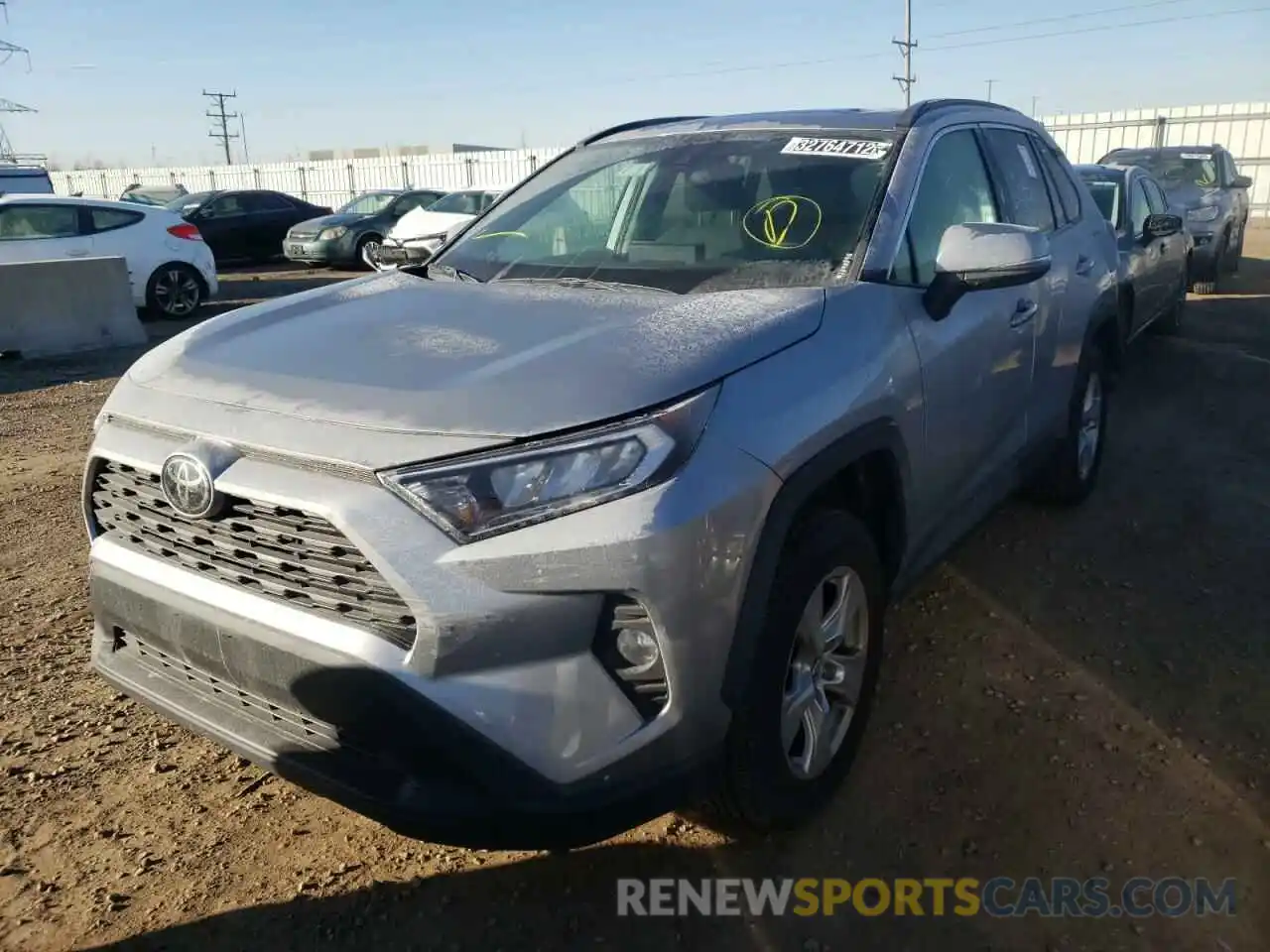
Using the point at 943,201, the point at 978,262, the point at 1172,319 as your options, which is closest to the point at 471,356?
the point at 978,262

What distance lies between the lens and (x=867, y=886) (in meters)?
2.39

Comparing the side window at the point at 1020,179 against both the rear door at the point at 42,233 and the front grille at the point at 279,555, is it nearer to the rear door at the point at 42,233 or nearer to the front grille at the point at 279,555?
the front grille at the point at 279,555

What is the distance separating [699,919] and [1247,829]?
1439mm

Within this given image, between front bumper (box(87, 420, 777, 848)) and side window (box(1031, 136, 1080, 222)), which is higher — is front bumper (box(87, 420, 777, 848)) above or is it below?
below

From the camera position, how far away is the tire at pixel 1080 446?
434cm

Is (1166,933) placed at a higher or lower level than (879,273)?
lower

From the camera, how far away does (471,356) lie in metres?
2.23

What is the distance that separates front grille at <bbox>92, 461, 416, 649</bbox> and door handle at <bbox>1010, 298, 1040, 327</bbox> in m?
2.47

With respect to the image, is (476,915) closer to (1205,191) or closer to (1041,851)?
(1041,851)

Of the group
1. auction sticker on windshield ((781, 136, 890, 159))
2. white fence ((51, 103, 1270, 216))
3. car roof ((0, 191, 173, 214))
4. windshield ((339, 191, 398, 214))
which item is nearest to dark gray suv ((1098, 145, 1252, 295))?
auction sticker on windshield ((781, 136, 890, 159))

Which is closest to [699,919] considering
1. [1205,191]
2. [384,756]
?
[384,756]

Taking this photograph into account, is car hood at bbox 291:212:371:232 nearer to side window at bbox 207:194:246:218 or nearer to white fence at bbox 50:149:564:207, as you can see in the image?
side window at bbox 207:194:246:218

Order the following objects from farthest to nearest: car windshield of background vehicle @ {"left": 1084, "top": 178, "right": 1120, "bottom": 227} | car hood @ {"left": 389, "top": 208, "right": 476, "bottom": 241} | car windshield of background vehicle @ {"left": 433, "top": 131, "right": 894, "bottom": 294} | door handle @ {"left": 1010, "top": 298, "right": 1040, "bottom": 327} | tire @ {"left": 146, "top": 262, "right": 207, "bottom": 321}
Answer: car hood @ {"left": 389, "top": 208, "right": 476, "bottom": 241} < tire @ {"left": 146, "top": 262, "right": 207, "bottom": 321} < car windshield of background vehicle @ {"left": 1084, "top": 178, "right": 1120, "bottom": 227} < door handle @ {"left": 1010, "top": 298, "right": 1040, "bottom": 327} < car windshield of background vehicle @ {"left": 433, "top": 131, "right": 894, "bottom": 294}

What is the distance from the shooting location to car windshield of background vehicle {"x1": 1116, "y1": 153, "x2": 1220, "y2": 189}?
1202 cm
